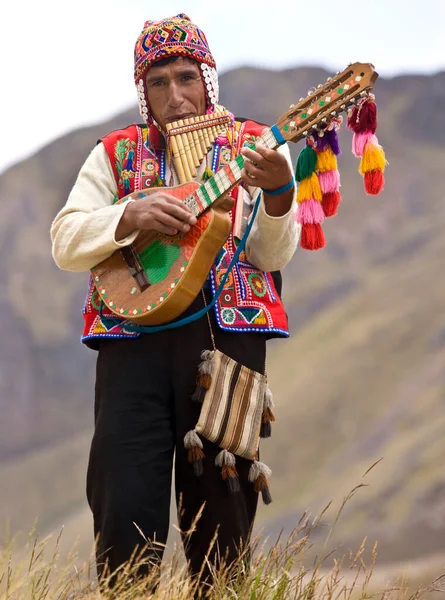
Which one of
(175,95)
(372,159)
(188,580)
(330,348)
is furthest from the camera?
Answer: (330,348)

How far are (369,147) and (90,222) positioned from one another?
73cm

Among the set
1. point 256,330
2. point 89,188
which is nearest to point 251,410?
point 256,330

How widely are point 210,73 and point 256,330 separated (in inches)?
28.1

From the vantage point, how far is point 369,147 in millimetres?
2381

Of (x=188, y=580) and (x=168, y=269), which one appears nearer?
(x=188, y=580)

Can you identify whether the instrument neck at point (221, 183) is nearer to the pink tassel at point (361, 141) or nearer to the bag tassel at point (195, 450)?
the pink tassel at point (361, 141)

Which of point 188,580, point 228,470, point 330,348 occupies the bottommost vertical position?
point 330,348

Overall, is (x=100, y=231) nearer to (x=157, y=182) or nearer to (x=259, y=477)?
(x=157, y=182)

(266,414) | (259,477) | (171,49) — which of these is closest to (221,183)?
(171,49)

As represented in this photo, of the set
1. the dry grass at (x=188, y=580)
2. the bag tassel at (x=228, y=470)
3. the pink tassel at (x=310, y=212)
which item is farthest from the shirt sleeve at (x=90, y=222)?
the dry grass at (x=188, y=580)

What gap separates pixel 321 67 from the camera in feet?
89.5

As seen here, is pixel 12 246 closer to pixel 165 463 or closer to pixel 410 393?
pixel 410 393

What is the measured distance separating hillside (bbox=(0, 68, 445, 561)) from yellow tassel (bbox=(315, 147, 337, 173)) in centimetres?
1343

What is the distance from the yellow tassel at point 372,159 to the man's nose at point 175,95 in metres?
0.58
